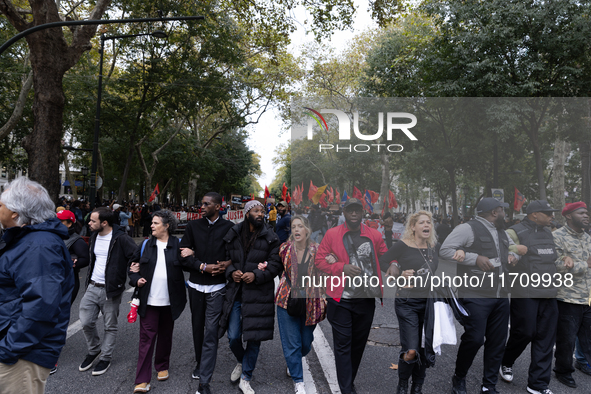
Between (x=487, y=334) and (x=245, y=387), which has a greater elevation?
(x=487, y=334)

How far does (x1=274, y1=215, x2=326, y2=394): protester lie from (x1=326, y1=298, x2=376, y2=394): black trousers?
17 centimetres

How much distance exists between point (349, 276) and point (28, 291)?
8.15ft

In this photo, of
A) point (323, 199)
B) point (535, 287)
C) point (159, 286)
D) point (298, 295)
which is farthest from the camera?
point (159, 286)

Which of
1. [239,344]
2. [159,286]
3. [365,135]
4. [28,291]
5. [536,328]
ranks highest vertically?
[365,135]

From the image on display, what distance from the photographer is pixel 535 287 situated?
12.9 feet

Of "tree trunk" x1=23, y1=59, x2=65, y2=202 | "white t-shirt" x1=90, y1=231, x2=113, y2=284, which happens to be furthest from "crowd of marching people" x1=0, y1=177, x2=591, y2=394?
"tree trunk" x1=23, y1=59, x2=65, y2=202

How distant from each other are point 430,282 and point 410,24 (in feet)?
49.7

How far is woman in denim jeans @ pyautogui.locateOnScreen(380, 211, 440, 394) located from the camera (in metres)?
3.61

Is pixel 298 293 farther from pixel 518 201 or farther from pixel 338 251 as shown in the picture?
pixel 518 201

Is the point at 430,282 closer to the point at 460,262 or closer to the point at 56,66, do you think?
the point at 460,262

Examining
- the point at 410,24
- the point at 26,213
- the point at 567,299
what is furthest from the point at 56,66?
the point at 410,24

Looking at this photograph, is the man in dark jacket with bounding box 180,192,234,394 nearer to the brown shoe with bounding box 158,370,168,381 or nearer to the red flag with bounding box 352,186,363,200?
the brown shoe with bounding box 158,370,168,381

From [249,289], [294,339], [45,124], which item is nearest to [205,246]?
[249,289]

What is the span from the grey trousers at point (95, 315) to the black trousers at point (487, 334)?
3549 millimetres
